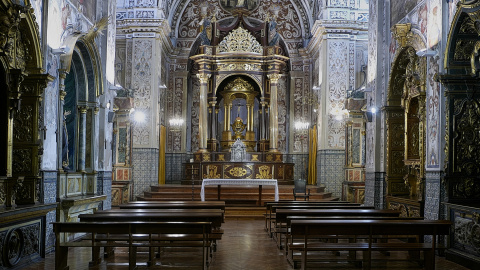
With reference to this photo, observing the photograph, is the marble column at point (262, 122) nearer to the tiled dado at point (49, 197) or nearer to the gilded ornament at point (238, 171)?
the gilded ornament at point (238, 171)

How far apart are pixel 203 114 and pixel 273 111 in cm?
306

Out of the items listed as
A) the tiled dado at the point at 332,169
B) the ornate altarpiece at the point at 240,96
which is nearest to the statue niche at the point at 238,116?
the ornate altarpiece at the point at 240,96

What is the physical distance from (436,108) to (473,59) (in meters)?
1.18

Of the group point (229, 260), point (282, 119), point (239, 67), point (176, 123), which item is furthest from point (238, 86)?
point (229, 260)

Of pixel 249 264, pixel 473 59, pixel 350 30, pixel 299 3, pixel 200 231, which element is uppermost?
pixel 299 3

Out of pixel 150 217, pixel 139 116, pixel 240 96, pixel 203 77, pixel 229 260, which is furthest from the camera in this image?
pixel 240 96

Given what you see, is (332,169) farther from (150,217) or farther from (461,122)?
(150,217)

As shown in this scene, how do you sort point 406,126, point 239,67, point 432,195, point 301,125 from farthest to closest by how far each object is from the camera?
point 301,125 → point 239,67 → point 406,126 → point 432,195

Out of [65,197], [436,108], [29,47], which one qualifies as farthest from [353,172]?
[29,47]

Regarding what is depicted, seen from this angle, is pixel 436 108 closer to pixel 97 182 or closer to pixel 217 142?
pixel 97 182

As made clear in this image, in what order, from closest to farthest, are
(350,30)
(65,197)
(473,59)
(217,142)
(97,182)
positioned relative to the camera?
1. (473,59)
2. (65,197)
3. (97,182)
4. (350,30)
5. (217,142)

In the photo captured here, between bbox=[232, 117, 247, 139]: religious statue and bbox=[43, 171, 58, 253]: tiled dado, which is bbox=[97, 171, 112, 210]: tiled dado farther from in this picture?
bbox=[232, 117, 247, 139]: religious statue

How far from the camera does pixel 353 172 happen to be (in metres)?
19.4

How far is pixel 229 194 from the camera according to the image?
61.7 feet
